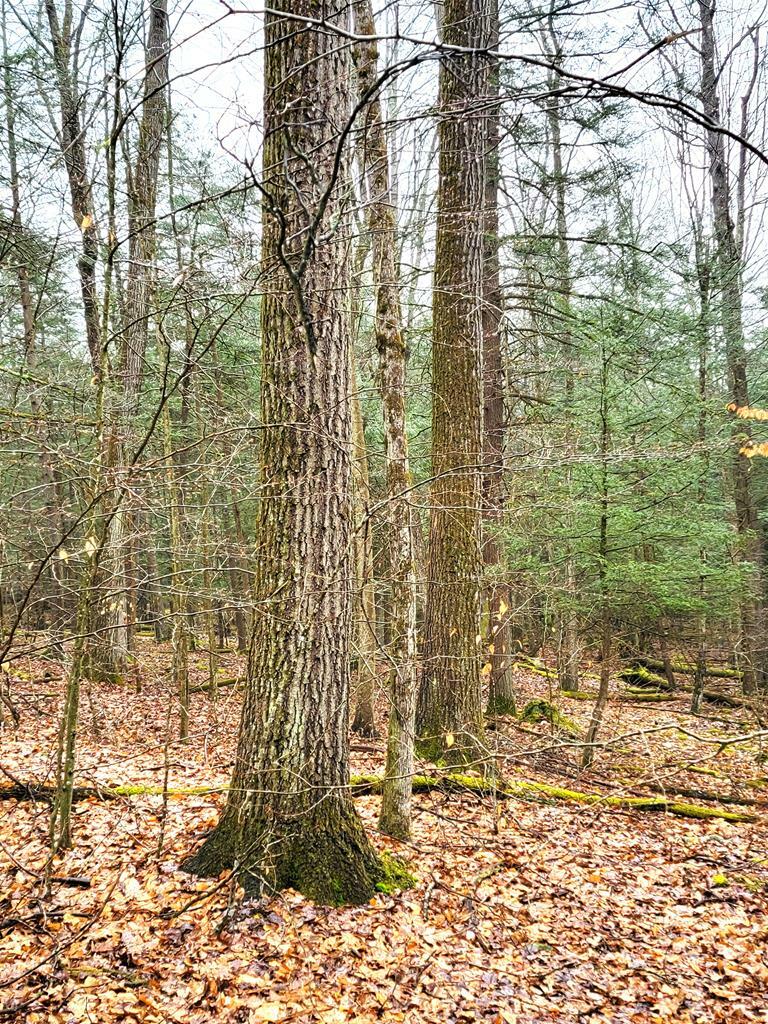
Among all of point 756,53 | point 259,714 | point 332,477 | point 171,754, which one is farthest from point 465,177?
point 756,53

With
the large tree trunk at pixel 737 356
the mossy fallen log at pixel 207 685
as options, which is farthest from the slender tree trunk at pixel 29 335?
the large tree trunk at pixel 737 356

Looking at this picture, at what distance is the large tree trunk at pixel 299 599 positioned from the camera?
129 inches

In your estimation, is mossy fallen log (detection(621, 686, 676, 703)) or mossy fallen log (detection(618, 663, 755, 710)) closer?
mossy fallen log (detection(618, 663, 755, 710))

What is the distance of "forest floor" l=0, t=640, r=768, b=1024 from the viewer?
2.72 m

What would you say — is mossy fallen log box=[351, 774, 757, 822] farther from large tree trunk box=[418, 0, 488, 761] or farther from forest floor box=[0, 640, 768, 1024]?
large tree trunk box=[418, 0, 488, 761]

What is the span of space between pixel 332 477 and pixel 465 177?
13.1ft

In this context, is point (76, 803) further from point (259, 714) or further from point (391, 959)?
point (391, 959)

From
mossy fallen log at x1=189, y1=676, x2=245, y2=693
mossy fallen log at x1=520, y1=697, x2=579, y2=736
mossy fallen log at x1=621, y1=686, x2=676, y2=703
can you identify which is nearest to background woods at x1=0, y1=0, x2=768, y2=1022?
mossy fallen log at x1=520, y1=697, x2=579, y2=736

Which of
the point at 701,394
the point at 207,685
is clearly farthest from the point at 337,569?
the point at 701,394

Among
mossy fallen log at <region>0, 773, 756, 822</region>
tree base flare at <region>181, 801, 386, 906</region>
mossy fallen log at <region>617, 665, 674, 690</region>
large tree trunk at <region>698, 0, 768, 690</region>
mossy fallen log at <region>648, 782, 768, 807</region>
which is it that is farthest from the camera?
mossy fallen log at <region>617, 665, 674, 690</region>

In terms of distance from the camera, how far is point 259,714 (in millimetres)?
3338

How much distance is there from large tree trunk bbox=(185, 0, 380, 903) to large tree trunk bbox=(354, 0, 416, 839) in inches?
19.1

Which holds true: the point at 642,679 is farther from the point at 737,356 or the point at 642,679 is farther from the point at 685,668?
the point at 737,356

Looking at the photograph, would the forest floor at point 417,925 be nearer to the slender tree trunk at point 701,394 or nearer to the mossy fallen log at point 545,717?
the mossy fallen log at point 545,717
